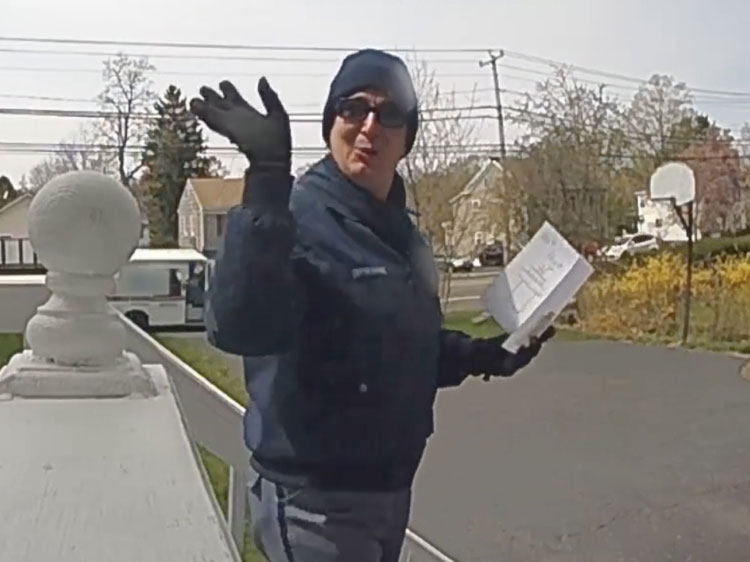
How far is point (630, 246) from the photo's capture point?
2122cm

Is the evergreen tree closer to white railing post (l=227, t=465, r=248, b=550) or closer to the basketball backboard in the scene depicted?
the basketball backboard

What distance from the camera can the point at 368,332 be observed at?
1568mm

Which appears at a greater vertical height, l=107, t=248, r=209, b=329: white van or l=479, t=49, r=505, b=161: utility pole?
l=479, t=49, r=505, b=161: utility pole

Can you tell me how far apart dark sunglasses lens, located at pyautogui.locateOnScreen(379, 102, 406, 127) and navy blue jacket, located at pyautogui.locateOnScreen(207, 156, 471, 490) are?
109 millimetres

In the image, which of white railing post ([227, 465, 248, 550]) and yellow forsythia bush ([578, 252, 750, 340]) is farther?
yellow forsythia bush ([578, 252, 750, 340])

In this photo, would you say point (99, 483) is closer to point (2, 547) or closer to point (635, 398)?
point (2, 547)

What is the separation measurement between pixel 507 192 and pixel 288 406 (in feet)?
64.4

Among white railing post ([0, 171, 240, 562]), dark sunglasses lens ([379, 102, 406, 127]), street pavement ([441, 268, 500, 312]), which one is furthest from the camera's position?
street pavement ([441, 268, 500, 312])

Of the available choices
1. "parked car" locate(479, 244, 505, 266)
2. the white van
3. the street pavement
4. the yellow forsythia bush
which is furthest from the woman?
"parked car" locate(479, 244, 505, 266)

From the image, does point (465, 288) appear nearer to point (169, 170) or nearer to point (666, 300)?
point (666, 300)

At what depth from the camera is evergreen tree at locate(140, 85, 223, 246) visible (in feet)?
105

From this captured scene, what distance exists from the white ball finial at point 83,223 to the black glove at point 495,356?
62 cm

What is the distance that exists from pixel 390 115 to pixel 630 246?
20.2 m

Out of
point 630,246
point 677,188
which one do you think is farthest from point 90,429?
point 630,246
